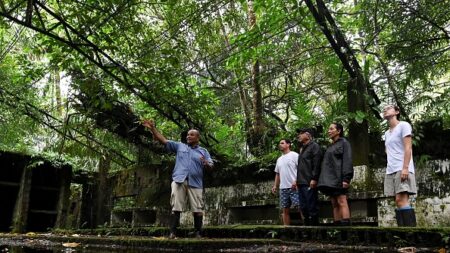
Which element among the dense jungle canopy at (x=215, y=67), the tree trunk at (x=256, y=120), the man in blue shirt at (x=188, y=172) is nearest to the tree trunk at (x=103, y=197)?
the dense jungle canopy at (x=215, y=67)

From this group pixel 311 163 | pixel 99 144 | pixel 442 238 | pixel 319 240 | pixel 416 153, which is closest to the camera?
pixel 442 238

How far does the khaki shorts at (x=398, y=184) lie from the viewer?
5.31 metres

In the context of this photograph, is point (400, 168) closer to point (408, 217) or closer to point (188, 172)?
point (408, 217)

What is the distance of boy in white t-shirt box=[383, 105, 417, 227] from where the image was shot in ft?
17.4

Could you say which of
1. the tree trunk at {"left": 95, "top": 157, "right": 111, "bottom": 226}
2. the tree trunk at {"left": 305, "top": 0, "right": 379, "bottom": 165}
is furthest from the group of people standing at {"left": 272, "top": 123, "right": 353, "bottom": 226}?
the tree trunk at {"left": 95, "top": 157, "right": 111, "bottom": 226}

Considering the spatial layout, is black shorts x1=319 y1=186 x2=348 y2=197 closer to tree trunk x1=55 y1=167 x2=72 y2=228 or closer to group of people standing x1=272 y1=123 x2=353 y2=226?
group of people standing x1=272 y1=123 x2=353 y2=226

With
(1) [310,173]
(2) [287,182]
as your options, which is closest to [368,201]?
(1) [310,173]

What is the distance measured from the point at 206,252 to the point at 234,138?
25.9ft

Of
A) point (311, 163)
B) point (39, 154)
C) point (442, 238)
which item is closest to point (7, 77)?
point (39, 154)

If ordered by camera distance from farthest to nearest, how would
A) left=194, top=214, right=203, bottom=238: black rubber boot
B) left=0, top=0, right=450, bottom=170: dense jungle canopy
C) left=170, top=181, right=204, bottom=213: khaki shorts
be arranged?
left=0, top=0, right=450, bottom=170: dense jungle canopy
left=170, top=181, right=204, bottom=213: khaki shorts
left=194, top=214, right=203, bottom=238: black rubber boot

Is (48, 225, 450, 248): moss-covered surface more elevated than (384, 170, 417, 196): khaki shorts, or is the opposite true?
(384, 170, 417, 196): khaki shorts

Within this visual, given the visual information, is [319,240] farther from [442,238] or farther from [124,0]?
[124,0]

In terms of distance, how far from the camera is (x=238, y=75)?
37.6 ft

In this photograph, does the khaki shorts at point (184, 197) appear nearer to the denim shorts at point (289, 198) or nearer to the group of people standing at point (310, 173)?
the group of people standing at point (310, 173)
